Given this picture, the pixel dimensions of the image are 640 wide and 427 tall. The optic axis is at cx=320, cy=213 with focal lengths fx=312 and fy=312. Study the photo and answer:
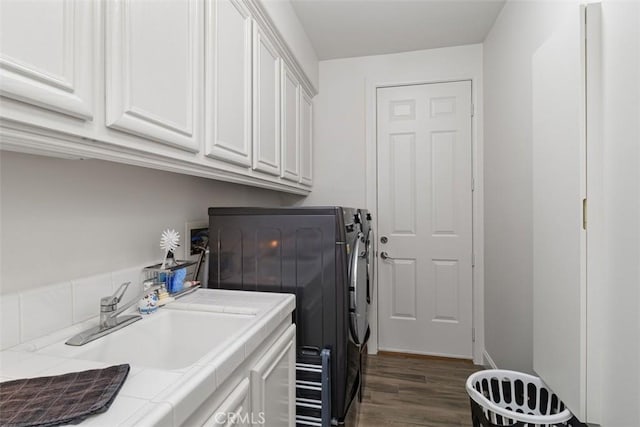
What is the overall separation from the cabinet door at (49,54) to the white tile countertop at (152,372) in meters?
0.56

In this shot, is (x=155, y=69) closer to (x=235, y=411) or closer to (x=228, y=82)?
(x=228, y=82)

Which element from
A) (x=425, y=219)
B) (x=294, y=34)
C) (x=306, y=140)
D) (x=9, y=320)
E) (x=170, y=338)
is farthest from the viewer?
(x=425, y=219)

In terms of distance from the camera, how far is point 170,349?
3.58ft

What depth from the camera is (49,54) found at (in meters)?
0.58

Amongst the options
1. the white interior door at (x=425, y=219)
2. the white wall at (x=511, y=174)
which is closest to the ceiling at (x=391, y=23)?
the white wall at (x=511, y=174)

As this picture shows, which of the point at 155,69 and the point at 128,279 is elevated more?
the point at 155,69

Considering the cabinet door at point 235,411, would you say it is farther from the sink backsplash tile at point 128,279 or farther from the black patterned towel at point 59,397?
the sink backsplash tile at point 128,279

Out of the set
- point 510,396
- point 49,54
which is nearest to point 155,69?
point 49,54

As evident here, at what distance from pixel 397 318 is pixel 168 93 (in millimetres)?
2486

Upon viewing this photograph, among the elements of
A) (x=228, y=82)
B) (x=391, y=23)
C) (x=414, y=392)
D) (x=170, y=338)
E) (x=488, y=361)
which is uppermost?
(x=391, y=23)

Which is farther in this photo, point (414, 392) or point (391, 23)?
point (391, 23)

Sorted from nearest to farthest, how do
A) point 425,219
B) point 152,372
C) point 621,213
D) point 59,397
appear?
point 59,397
point 152,372
point 621,213
point 425,219

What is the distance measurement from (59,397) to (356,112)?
264cm

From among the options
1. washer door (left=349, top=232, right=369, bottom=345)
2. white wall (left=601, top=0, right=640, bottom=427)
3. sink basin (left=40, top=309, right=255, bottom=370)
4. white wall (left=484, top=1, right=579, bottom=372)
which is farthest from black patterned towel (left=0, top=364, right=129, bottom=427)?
white wall (left=484, top=1, right=579, bottom=372)
